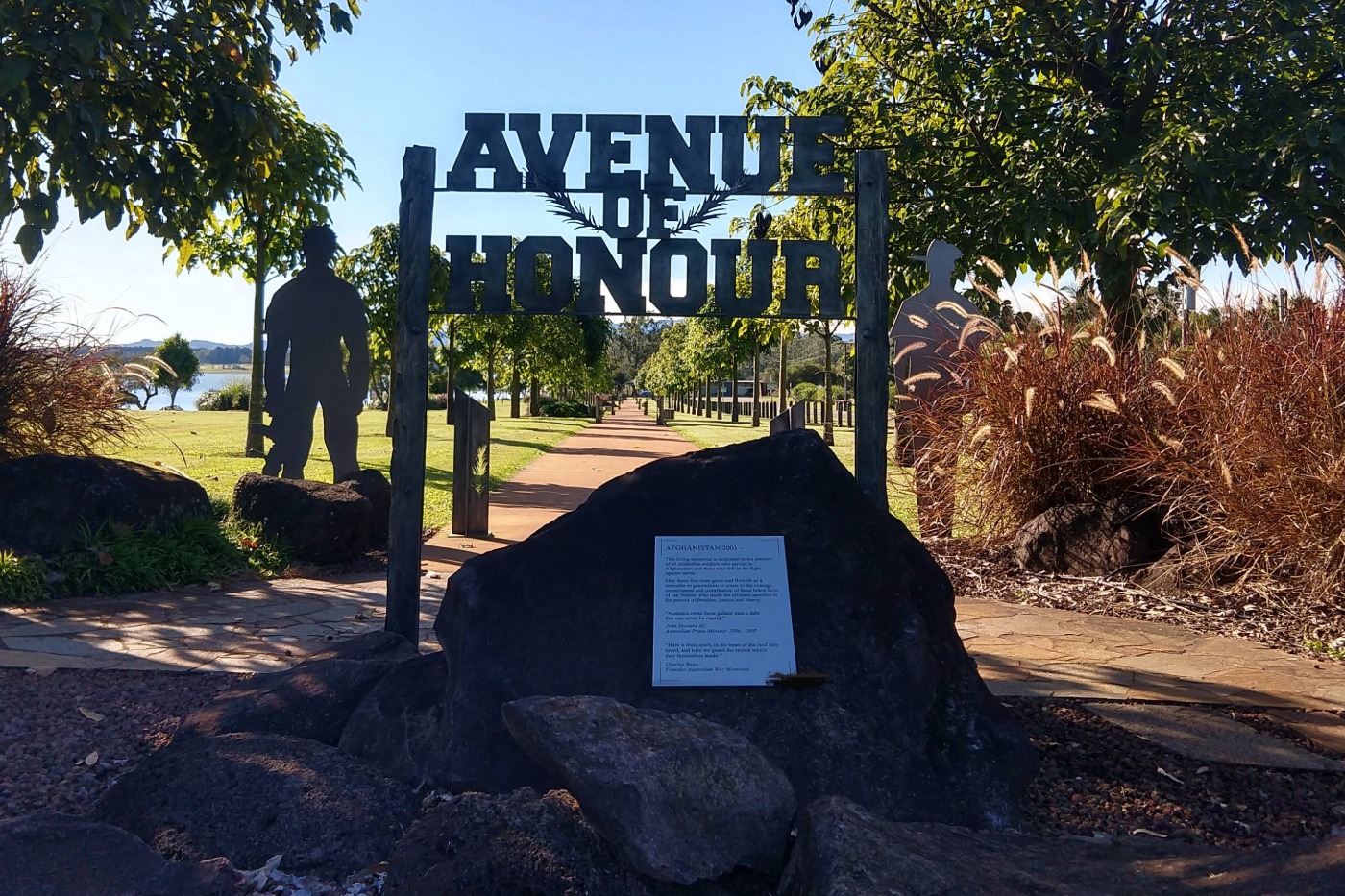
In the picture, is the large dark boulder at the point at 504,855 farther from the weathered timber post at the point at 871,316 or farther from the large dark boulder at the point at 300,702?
the weathered timber post at the point at 871,316

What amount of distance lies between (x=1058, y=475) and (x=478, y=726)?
5.81m

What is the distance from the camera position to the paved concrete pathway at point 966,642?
4.83m

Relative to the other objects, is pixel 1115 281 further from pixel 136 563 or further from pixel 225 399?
pixel 225 399

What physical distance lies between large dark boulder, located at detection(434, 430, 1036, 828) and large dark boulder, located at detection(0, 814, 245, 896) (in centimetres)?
84

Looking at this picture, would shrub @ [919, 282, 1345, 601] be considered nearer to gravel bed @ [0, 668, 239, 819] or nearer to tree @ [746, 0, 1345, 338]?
tree @ [746, 0, 1345, 338]

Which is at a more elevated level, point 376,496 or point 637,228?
point 637,228

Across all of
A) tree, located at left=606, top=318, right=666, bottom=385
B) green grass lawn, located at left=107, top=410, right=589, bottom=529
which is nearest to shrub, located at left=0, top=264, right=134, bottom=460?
green grass lawn, located at left=107, top=410, right=589, bottom=529

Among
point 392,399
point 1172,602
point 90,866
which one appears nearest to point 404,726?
point 90,866

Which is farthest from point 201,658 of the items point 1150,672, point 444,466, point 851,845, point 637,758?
point 444,466

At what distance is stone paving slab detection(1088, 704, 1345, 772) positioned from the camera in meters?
3.84

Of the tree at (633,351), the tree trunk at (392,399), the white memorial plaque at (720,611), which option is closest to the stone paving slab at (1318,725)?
the white memorial plaque at (720,611)

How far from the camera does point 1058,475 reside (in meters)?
7.90

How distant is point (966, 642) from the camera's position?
231 inches

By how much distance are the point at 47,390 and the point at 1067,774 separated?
7776 mm
